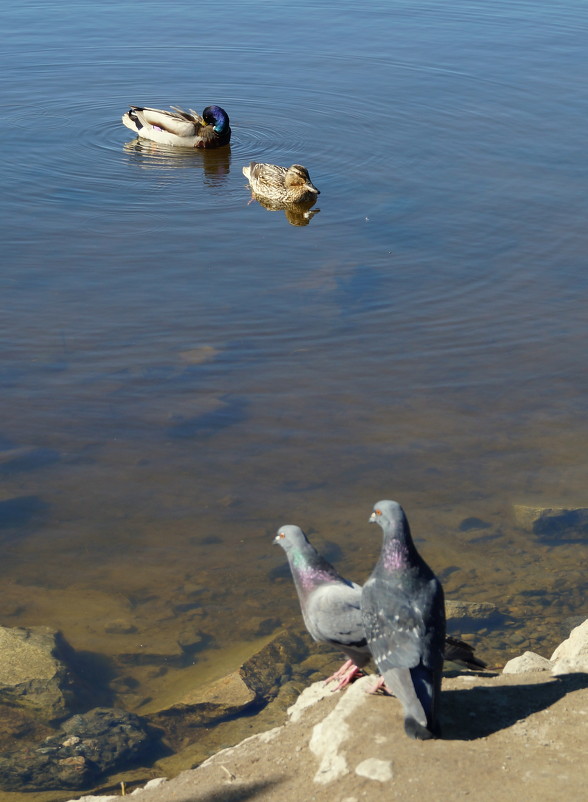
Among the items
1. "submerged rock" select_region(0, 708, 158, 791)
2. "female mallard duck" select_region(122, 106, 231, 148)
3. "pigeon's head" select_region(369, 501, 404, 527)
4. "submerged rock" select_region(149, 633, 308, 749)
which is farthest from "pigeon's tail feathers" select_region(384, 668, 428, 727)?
"female mallard duck" select_region(122, 106, 231, 148)

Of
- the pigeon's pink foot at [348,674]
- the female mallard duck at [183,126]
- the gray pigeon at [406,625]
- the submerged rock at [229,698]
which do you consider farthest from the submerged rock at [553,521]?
the female mallard duck at [183,126]

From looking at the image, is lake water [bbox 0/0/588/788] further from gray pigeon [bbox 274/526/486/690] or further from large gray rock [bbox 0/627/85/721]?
gray pigeon [bbox 274/526/486/690]

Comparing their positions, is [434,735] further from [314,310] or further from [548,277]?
[548,277]

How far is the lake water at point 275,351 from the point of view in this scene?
7.10m

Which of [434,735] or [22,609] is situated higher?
[434,735]

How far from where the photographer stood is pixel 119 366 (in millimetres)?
9375

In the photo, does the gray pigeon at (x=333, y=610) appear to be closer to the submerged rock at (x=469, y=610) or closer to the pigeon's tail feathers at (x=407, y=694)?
the pigeon's tail feathers at (x=407, y=694)

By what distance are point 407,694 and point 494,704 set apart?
72 cm

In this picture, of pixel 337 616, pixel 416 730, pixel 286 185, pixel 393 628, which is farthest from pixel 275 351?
pixel 416 730

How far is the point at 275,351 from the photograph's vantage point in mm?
9773

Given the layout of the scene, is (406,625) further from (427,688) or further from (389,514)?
(389,514)

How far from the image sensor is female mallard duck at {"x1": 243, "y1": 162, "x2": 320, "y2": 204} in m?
13.1

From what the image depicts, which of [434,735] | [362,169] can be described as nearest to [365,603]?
[434,735]

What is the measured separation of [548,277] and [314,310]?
120 inches
